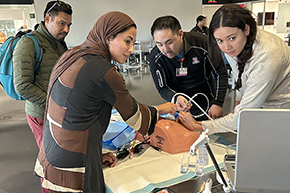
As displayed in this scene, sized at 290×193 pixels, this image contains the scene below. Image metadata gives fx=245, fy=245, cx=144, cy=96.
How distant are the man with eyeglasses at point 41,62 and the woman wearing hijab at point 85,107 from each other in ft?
2.30

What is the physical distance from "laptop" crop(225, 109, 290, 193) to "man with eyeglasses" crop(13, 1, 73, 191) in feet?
4.82

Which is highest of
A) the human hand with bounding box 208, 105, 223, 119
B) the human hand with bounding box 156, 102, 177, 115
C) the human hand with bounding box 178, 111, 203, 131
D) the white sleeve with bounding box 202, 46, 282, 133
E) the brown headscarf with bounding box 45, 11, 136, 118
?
the brown headscarf with bounding box 45, 11, 136, 118

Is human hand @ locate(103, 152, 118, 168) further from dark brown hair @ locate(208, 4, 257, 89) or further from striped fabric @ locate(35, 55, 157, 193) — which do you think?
dark brown hair @ locate(208, 4, 257, 89)

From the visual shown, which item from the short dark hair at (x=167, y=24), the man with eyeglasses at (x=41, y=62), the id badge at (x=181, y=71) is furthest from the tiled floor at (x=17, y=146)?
the short dark hair at (x=167, y=24)

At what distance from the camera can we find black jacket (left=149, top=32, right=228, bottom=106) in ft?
6.68

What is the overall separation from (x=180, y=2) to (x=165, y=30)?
887 cm

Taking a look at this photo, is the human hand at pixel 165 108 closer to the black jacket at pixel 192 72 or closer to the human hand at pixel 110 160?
the human hand at pixel 110 160

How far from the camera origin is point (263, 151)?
685 millimetres

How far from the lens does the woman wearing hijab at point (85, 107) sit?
104 centimetres

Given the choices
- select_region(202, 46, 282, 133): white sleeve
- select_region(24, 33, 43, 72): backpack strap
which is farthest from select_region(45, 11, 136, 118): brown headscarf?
select_region(24, 33, 43, 72): backpack strap

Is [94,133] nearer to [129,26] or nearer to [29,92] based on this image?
[129,26]

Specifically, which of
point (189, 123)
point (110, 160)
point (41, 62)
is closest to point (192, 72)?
point (189, 123)

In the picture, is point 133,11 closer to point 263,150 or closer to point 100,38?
point 100,38

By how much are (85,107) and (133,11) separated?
9.00 meters
